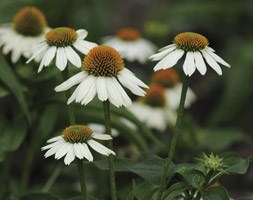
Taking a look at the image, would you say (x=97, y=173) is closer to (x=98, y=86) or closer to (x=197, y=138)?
(x=197, y=138)

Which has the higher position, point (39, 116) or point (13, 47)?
point (13, 47)

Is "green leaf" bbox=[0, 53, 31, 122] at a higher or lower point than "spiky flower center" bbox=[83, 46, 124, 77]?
higher

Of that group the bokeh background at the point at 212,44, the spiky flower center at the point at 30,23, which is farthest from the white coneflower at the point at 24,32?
the bokeh background at the point at 212,44

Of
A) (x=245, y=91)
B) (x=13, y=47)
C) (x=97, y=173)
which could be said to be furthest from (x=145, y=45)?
(x=13, y=47)

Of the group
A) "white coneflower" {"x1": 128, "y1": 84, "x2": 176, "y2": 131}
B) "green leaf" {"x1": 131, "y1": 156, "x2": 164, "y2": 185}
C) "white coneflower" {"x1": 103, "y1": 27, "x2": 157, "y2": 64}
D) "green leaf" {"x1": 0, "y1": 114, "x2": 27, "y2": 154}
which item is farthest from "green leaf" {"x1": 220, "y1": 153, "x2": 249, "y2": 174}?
"white coneflower" {"x1": 103, "y1": 27, "x2": 157, "y2": 64}

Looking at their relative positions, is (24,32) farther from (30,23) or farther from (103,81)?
(103,81)

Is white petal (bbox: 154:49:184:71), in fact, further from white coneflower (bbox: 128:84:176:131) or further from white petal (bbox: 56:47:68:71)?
white coneflower (bbox: 128:84:176:131)
